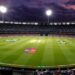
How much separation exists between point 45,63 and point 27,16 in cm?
3940

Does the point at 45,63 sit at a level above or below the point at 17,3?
below

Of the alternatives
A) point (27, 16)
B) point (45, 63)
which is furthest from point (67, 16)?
point (45, 63)

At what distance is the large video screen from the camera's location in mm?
41537

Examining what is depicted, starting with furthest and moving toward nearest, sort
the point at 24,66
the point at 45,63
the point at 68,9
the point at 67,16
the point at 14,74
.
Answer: the point at 67,16, the point at 68,9, the point at 45,63, the point at 24,66, the point at 14,74

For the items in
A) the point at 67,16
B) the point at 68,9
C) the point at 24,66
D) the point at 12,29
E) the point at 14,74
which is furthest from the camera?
the point at 67,16

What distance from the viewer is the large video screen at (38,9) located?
41537 millimetres

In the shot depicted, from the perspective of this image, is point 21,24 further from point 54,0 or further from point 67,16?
point 67,16

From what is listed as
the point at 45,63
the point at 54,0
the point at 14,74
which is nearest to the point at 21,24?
the point at 54,0

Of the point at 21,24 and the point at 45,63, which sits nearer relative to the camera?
the point at 45,63

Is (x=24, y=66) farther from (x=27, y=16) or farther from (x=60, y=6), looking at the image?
(x=27, y=16)

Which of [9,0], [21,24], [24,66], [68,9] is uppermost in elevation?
[9,0]

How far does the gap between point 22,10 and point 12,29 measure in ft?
28.1

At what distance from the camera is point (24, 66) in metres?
8.42

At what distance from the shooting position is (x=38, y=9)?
4506cm
